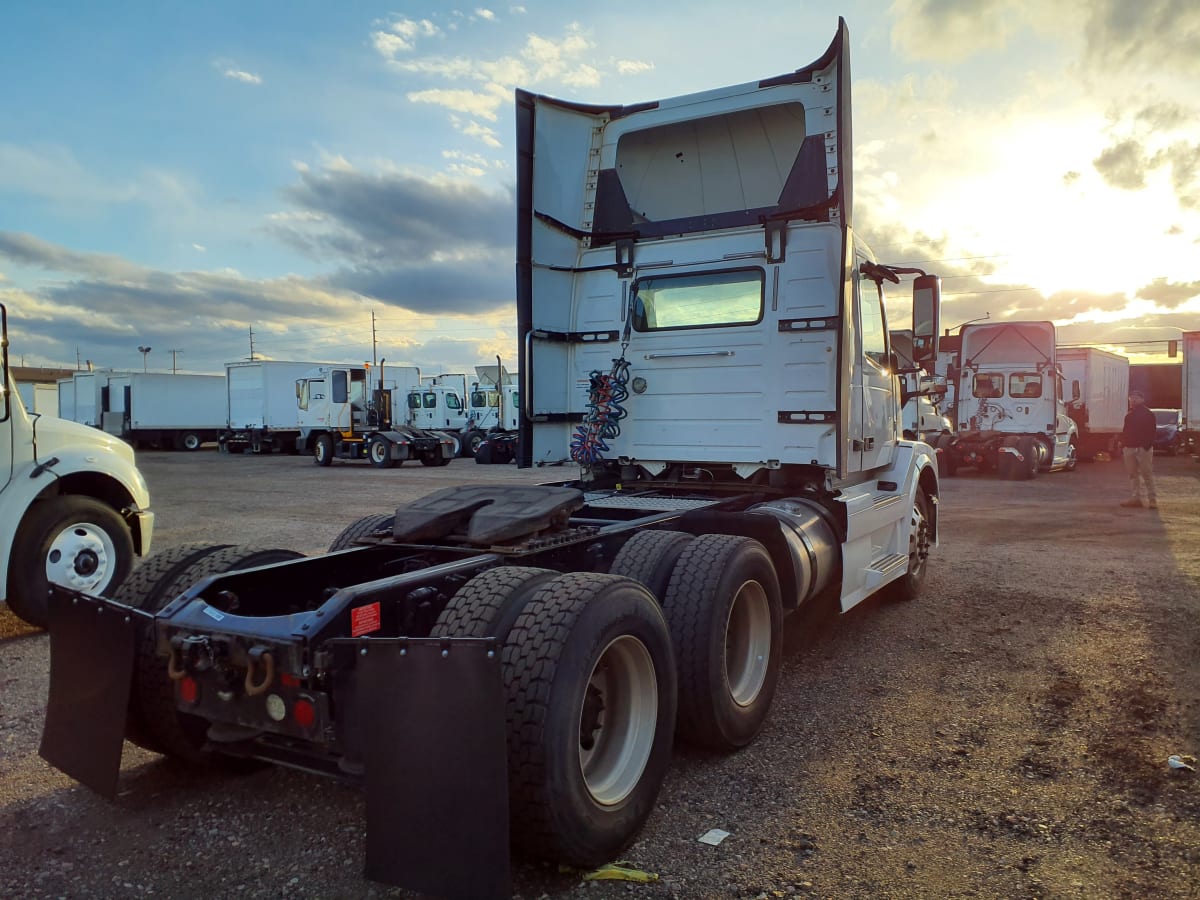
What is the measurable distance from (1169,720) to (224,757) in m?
4.46

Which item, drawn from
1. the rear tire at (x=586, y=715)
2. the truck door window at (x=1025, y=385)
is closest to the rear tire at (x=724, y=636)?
the rear tire at (x=586, y=715)

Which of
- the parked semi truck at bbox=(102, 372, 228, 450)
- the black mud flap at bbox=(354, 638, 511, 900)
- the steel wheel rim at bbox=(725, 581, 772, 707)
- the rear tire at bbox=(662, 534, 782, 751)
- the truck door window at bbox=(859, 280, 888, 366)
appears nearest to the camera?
the black mud flap at bbox=(354, 638, 511, 900)

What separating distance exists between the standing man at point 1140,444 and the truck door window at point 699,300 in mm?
10121

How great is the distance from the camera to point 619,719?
10.9ft

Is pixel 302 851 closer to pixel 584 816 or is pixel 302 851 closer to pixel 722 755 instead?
pixel 584 816

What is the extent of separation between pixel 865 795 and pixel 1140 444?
12238mm

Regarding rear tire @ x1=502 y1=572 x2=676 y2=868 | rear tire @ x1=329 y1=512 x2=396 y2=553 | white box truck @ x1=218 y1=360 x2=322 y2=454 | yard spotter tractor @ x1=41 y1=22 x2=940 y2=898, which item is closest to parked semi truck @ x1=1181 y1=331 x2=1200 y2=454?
yard spotter tractor @ x1=41 y1=22 x2=940 y2=898

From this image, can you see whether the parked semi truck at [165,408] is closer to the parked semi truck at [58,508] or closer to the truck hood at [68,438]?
the truck hood at [68,438]

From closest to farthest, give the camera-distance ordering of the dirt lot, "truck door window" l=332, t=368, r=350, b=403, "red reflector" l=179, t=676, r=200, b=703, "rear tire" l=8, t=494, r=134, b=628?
1. the dirt lot
2. "red reflector" l=179, t=676, r=200, b=703
3. "rear tire" l=8, t=494, r=134, b=628
4. "truck door window" l=332, t=368, r=350, b=403

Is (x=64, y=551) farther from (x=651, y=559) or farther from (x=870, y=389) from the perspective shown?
(x=870, y=389)

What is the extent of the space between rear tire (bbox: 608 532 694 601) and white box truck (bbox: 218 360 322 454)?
2964 centimetres

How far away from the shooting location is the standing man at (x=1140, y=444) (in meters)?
13.3

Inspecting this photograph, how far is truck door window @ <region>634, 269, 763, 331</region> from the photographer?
598 cm

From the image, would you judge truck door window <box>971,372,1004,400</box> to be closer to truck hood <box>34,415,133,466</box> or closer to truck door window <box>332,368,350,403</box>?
truck hood <box>34,415,133,466</box>
